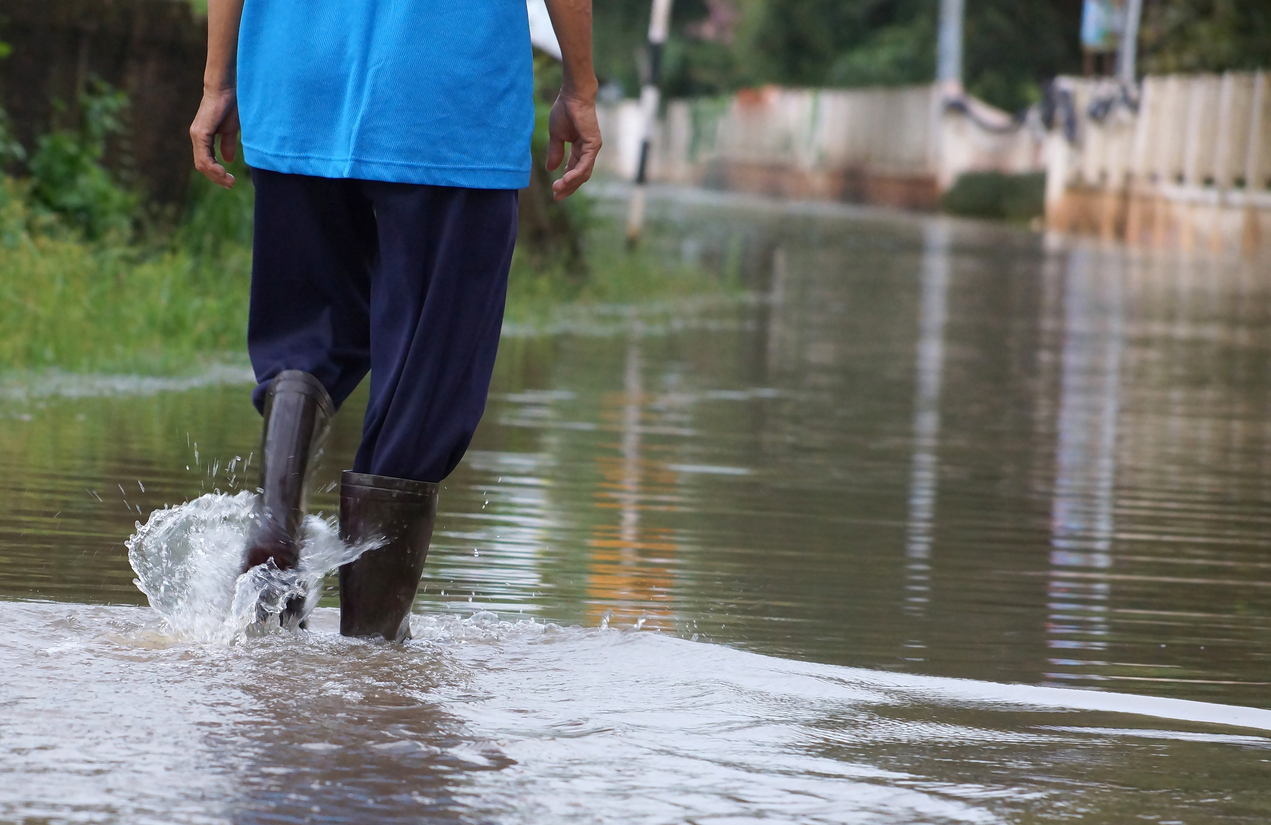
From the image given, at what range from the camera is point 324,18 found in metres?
3.54

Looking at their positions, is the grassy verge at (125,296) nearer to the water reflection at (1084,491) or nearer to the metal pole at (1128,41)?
the water reflection at (1084,491)

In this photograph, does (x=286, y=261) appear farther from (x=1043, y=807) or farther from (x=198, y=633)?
(x=1043, y=807)

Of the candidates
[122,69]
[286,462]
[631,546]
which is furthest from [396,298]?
[122,69]

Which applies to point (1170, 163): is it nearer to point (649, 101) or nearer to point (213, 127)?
point (649, 101)

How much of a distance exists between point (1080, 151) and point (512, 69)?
32579mm

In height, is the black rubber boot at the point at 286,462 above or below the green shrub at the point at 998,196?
below

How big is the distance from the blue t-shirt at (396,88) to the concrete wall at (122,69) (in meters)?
5.84

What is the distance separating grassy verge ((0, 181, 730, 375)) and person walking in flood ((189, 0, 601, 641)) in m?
3.85

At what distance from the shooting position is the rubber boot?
354cm

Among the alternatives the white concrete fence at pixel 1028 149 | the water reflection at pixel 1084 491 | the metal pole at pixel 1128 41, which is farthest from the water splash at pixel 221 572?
the metal pole at pixel 1128 41

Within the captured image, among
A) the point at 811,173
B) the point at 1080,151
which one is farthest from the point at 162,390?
the point at 811,173

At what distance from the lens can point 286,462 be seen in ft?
11.7

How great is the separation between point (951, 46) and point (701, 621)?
38.8 m

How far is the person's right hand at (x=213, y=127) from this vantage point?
364 cm
